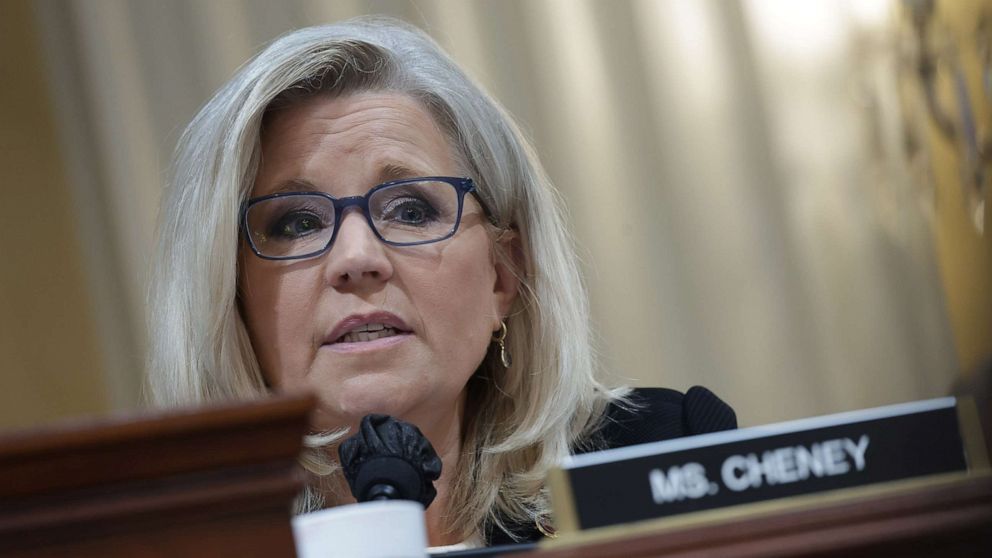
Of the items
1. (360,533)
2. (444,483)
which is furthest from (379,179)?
(360,533)

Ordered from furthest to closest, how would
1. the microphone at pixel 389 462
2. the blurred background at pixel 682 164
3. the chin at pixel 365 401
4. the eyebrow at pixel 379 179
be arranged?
the blurred background at pixel 682 164 < the eyebrow at pixel 379 179 < the chin at pixel 365 401 < the microphone at pixel 389 462

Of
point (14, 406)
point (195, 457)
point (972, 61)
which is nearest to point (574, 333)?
point (195, 457)

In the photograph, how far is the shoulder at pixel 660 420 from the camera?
1786 mm

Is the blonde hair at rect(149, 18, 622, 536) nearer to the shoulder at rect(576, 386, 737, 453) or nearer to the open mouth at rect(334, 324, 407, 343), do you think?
the shoulder at rect(576, 386, 737, 453)

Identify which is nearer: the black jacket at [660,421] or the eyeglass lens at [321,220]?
the eyeglass lens at [321,220]

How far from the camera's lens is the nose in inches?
60.9

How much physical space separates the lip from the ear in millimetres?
248

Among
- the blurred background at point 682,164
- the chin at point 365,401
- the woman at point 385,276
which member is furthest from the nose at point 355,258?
the blurred background at point 682,164

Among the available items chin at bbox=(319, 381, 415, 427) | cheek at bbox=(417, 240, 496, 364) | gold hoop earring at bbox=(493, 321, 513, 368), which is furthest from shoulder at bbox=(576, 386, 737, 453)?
chin at bbox=(319, 381, 415, 427)

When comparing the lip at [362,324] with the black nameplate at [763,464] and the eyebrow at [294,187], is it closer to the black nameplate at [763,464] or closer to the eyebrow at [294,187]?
the eyebrow at [294,187]

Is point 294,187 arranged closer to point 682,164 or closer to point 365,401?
point 365,401

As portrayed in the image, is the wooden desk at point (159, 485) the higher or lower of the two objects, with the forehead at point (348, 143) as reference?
lower

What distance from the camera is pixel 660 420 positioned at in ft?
5.99

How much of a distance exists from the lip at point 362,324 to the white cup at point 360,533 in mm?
718
